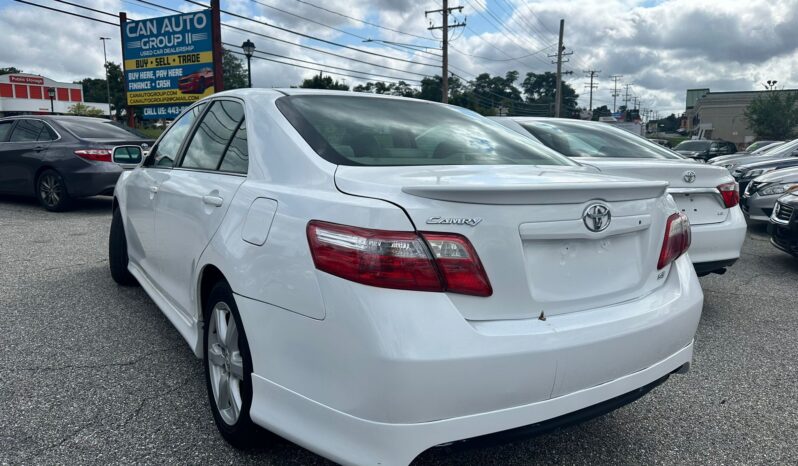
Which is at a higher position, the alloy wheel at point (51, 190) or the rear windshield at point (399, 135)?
the rear windshield at point (399, 135)

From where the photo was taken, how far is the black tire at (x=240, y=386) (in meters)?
2.20

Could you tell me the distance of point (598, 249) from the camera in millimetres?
2096

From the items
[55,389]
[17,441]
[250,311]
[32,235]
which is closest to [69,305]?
[55,389]

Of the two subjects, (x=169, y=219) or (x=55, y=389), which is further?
(x=169, y=219)

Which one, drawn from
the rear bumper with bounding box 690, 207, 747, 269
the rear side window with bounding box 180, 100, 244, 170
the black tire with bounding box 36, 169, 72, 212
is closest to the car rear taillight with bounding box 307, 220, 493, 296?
the rear side window with bounding box 180, 100, 244, 170

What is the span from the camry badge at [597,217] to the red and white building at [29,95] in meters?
83.8

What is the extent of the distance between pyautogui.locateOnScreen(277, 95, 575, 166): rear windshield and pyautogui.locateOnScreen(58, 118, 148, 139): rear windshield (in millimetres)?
7731

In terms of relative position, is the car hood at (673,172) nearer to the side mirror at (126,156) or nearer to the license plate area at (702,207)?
the license plate area at (702,207)

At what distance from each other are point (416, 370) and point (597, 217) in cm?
85

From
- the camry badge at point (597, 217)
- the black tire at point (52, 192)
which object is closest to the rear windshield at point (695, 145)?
the black tire at point (52, 192)

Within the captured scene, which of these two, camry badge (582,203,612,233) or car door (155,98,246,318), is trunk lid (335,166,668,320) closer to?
camry badge (582,203,612,233)

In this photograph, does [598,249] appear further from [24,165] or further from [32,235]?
[24,165]

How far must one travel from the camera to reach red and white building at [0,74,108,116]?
240ft

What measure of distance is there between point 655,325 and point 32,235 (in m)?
7.35
